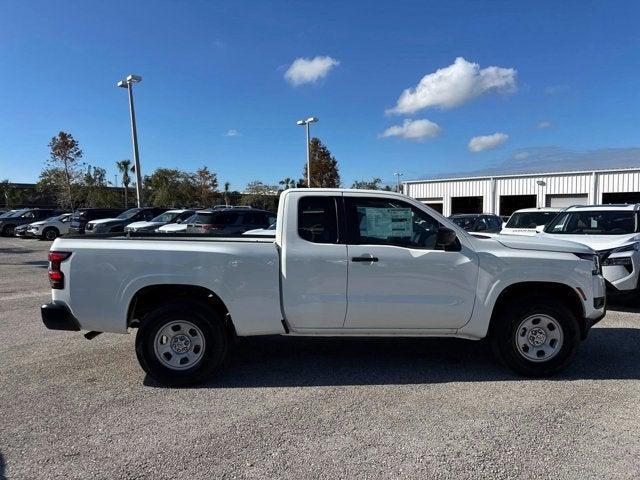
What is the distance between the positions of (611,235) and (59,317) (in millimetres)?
8641

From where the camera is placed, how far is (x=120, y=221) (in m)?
24.0

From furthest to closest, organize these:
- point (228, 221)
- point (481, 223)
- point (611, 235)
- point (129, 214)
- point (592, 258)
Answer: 1. point (129, 214)
2. point (481, 223)
3. point (228, 221)
4. point (611, 235)
5. point (592, 258)

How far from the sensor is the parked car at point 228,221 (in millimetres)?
17219

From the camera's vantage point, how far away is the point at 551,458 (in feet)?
11.1

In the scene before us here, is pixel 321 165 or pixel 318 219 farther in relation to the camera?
pixel 321 165

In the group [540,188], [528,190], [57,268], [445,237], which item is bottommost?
[57,268]

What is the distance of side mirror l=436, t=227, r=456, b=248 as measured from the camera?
4.69m

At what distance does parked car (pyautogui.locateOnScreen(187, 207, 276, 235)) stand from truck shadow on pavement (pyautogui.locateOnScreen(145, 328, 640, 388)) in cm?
1119

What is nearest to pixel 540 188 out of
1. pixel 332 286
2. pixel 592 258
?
pixel 592 258

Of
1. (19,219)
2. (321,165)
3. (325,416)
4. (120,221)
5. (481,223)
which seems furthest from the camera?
(321,165)

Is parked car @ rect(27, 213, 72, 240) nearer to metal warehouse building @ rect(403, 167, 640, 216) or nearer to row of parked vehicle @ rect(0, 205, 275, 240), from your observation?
row of parked vehicle @ rect(0, 205, 275, 240)

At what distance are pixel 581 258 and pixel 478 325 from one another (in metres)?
1.23

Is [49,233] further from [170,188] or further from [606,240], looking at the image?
[170,188]

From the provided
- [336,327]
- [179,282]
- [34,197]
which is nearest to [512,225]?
[336,327]
